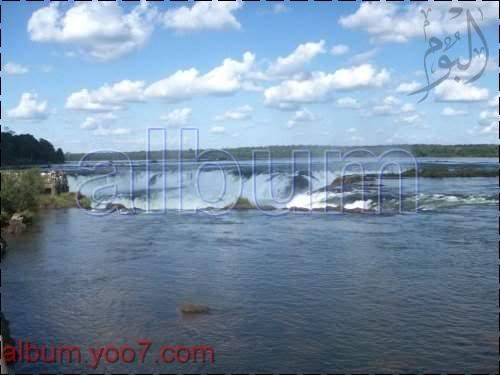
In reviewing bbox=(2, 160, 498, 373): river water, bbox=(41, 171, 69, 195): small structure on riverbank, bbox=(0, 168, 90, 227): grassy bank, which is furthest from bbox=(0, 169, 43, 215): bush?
bbox=(41, 171, 69, 195): small structure on riverbank

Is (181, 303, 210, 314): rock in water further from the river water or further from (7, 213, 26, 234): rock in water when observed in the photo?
(7, 213, 26, 234): rock in water

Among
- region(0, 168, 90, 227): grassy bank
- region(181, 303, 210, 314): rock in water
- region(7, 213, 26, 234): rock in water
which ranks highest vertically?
region(0, 168, 90, 227): grassy bank

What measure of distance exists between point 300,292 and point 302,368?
418cm

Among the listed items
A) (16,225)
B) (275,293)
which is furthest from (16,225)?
(275,293)

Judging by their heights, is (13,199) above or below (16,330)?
above

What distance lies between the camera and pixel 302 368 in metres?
8.83

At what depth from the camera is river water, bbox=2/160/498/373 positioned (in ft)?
30.7

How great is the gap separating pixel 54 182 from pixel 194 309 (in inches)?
1189

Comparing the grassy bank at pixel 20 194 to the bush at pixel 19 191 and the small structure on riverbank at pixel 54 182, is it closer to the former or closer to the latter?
the bush at pixel 19 191

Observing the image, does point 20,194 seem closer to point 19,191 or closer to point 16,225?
point 19,191

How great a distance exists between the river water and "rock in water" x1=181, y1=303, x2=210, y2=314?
0.22 m

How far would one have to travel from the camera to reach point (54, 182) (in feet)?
126

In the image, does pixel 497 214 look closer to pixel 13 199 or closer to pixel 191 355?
pixel 191 355

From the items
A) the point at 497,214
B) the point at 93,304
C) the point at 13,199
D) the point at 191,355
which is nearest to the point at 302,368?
the point at 191,355
